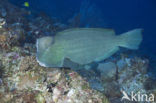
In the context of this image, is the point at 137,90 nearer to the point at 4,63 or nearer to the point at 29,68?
the point at 29,68

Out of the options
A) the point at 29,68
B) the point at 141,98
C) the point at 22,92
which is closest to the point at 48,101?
the point at 22,92

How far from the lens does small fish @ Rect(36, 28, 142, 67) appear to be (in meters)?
3.09

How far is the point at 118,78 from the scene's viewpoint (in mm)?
5391

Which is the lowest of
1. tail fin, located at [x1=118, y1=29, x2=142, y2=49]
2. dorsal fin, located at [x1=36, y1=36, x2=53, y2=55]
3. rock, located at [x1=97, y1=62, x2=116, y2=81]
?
rock, located at [x1=97, y1=62, x2=116, y2=81]

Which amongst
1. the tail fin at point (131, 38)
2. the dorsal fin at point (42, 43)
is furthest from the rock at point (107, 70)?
the dorsal fin at point (42, 43)

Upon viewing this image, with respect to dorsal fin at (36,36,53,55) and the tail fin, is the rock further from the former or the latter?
dorsal fin at (36,36,53,55)

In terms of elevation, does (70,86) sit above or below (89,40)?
below

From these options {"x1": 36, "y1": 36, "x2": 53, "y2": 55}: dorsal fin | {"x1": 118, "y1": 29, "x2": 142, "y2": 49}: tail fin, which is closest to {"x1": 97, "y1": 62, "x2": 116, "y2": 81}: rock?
{"x1": 118, "y1": 29, "x2": 142, "y2": 49}: tail fin

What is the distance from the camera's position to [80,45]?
3.45 meters

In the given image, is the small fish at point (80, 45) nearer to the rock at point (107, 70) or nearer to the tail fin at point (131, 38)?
the tail fin at point (131, 38)

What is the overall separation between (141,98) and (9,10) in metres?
7.59

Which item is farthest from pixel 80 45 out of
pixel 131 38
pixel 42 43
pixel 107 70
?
pixel 107 70

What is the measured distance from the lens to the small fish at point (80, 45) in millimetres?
3092

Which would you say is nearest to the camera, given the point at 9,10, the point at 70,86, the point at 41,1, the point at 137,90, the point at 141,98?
the point at 70,86
